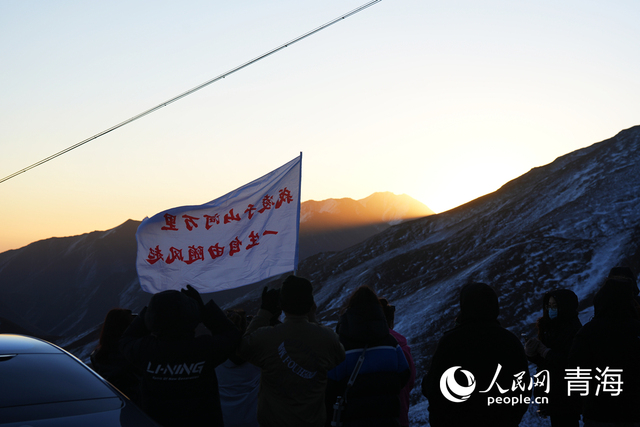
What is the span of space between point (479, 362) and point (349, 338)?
38.2 inches

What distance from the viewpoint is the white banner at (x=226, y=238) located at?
22.8 ft

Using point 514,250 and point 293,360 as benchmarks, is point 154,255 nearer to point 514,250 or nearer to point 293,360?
point 293,360

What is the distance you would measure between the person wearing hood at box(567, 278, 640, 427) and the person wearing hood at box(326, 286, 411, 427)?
5.19 ft

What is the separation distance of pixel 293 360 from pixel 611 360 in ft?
8.74

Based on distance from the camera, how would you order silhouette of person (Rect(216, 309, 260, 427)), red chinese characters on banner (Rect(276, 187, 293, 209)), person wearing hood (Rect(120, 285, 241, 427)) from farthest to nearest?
red chinese characters on banner (Rect(276, 187, 293, 209)) < silhouette of person (Rect(216, 309, 260, 427)) < person wearing hood (Rect(120, 285, 241, 427))

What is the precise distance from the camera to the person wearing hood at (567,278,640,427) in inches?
156

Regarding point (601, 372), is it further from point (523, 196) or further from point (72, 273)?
point (72, 273)

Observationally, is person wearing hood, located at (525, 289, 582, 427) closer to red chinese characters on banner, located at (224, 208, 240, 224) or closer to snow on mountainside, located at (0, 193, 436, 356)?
red chinese characters on banner, located at (224, 208, 240, 224)

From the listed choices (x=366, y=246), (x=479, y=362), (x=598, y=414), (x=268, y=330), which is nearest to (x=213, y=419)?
(x=268, y=330)

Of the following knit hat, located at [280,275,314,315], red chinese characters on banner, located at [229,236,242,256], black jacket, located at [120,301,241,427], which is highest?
red chinese characters on banner, located at [229,236,242,256]

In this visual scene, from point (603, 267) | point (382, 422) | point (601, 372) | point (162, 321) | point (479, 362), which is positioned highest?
point (162, 321)

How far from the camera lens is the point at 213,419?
3.52 meters

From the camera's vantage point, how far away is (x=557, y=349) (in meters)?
5.00

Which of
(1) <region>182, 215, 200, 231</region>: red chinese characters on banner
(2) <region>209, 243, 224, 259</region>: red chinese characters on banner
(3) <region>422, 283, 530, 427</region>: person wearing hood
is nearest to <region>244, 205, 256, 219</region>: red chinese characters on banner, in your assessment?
(2) <region>209, 243, 224, 259</region>: red chinese characters on banner
